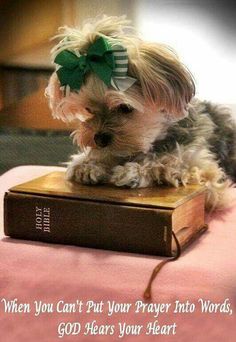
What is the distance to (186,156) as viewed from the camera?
1315mm

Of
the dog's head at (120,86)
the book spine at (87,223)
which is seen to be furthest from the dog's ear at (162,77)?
the book spine at (87,223)

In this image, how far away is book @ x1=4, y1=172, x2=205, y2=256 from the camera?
1.05 m

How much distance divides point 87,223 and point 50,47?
3.67 ft

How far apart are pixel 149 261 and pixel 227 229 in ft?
0.86

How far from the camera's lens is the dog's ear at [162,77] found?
1159mm

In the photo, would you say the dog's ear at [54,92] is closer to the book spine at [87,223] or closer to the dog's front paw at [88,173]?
the dog's front paw at [88,173]

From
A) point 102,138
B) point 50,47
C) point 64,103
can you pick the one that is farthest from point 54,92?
point 50,47

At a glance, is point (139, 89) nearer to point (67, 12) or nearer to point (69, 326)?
point (69, 326)

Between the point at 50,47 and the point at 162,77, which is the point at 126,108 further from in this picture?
the point at 50,47

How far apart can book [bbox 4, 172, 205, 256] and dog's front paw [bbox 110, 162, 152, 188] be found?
23mm

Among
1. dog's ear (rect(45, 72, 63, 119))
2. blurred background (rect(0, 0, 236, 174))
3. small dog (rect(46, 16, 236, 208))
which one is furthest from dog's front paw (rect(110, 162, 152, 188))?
blurred background (rect(0, 0, 236, 174))

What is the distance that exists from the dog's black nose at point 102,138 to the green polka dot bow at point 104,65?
11cm

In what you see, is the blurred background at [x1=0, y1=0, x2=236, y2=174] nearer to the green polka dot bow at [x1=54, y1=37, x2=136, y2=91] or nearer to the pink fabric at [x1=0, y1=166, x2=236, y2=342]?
the green polka dot bow at [x1=54, y1=37, x2=136, y2=91]

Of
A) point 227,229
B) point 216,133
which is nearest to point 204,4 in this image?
point 216,133
